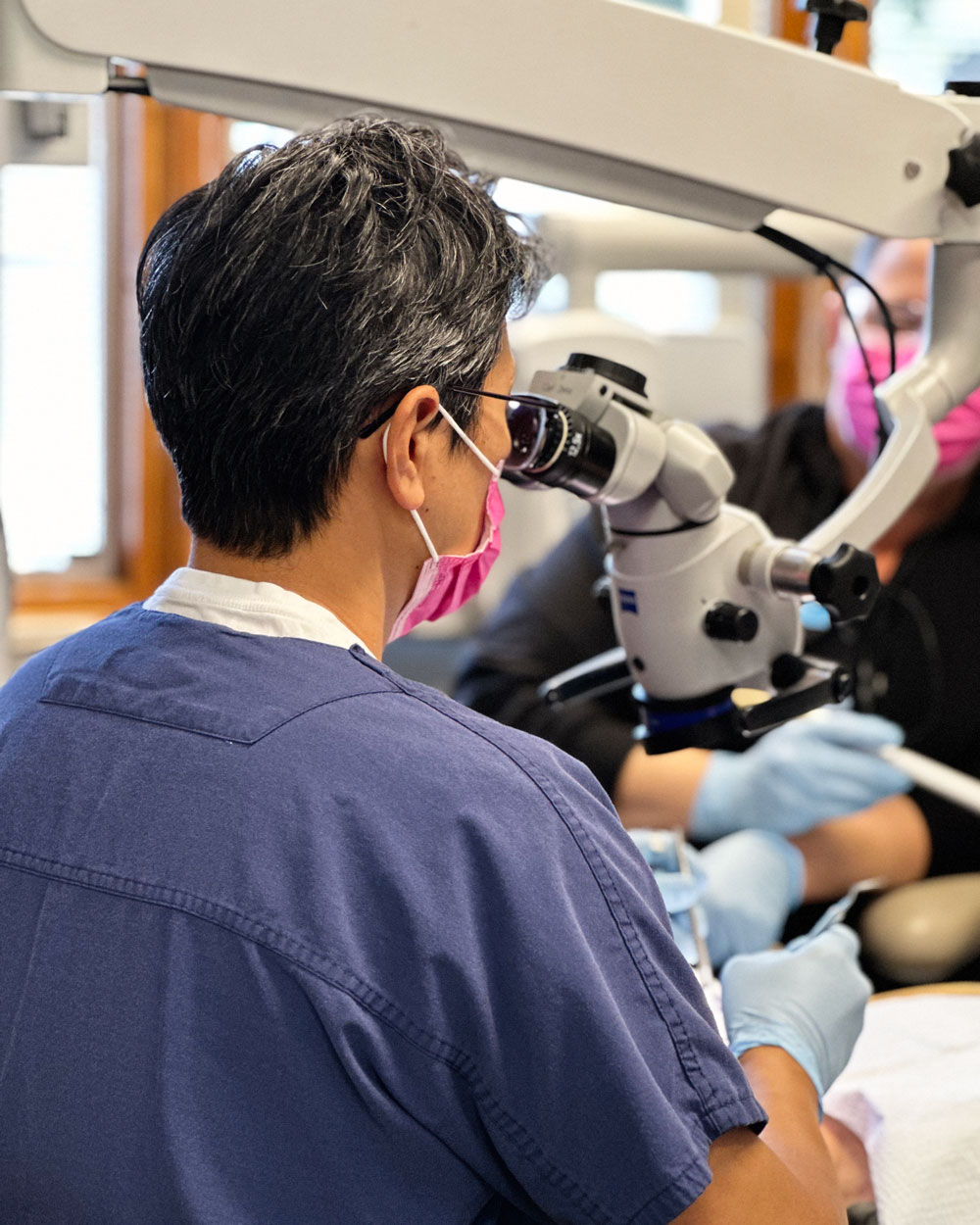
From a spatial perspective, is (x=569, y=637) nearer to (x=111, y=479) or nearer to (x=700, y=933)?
(x=700, y=933)

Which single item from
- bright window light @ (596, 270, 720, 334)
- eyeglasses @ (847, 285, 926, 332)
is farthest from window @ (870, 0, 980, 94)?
eyeglasses @ (847, 285, 926, 332)

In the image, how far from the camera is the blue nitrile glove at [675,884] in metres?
A: 1.24

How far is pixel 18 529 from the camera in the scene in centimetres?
287

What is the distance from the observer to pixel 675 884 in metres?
1.26

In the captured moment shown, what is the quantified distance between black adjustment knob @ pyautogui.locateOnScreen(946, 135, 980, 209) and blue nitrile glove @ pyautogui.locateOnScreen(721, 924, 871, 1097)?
0.60m

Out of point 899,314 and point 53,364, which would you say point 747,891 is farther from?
point 53,364

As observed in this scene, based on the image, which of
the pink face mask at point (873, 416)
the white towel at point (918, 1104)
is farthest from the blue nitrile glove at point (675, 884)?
the pink face mask at point (873, 416)

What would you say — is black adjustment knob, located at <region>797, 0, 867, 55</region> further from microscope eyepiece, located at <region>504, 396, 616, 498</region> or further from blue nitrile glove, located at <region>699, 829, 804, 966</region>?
blue nitrile glove, located at <region>699, 829, 804, 966</region>

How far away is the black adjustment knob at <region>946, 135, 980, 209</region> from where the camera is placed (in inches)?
40.3

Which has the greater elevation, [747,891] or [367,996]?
[367,996]

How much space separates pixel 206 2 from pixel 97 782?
1.54ft

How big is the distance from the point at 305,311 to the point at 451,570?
9.0 inches

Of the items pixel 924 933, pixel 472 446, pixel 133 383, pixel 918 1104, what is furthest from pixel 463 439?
pixel 133 383

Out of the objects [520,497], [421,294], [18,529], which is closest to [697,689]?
[421,294]
